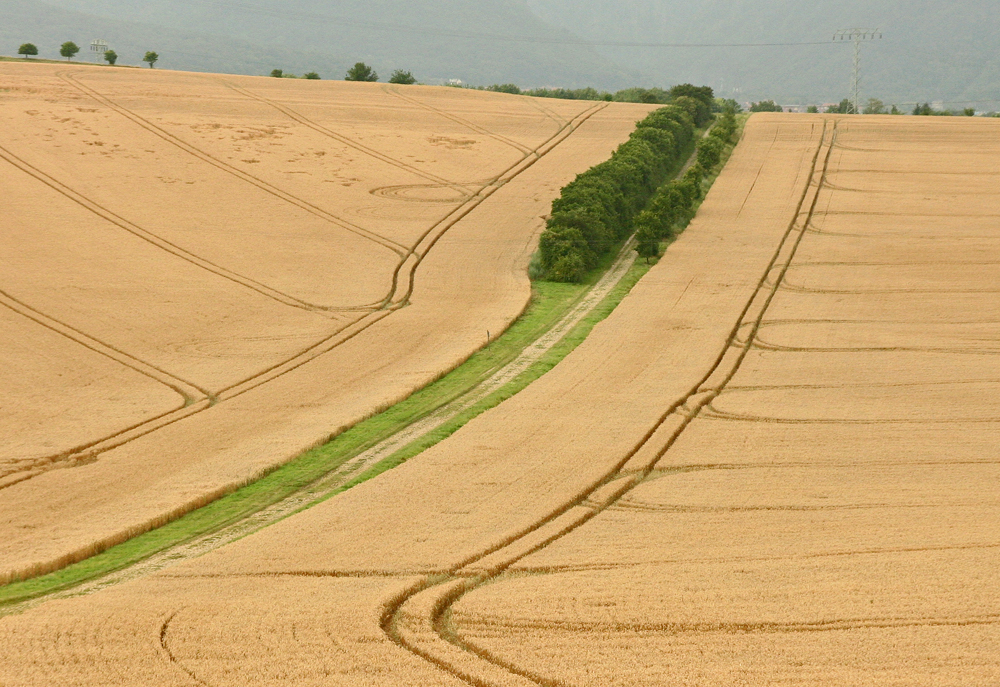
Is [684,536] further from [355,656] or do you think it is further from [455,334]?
[455,334]

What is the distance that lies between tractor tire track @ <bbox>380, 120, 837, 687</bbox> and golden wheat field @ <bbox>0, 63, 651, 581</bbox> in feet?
23.3

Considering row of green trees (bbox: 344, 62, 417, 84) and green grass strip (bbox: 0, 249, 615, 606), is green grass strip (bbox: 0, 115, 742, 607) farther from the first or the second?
row of green trees (bbox: 344, 62, 417, 84)

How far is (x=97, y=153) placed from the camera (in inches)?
2130

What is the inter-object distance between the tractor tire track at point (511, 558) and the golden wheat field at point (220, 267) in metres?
7.09

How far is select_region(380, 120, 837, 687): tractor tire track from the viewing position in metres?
15.9

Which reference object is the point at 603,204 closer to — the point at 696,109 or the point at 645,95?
the point at 696,109

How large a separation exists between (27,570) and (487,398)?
1314 cm

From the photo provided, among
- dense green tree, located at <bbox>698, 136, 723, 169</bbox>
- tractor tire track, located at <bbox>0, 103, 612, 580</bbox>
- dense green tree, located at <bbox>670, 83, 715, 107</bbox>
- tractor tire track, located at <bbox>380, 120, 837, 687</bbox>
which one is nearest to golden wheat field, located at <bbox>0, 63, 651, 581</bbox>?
tractor tire track, located at <bbox>0, 103, 612, 580</bbox>

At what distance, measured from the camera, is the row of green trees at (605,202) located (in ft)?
144

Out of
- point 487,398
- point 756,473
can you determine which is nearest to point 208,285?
point 487,398

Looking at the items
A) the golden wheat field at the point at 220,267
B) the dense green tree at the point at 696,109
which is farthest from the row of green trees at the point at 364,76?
the dense green tree at the point at 696,109

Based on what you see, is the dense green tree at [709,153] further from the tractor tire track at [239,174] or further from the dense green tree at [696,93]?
the tractor tire track at [239,174]

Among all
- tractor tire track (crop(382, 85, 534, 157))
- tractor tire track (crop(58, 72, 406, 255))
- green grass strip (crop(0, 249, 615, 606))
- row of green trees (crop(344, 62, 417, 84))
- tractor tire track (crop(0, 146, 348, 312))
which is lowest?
green grass strip (crop(0, 249, 615, 606))

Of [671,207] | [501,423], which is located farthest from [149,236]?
[501,423]
